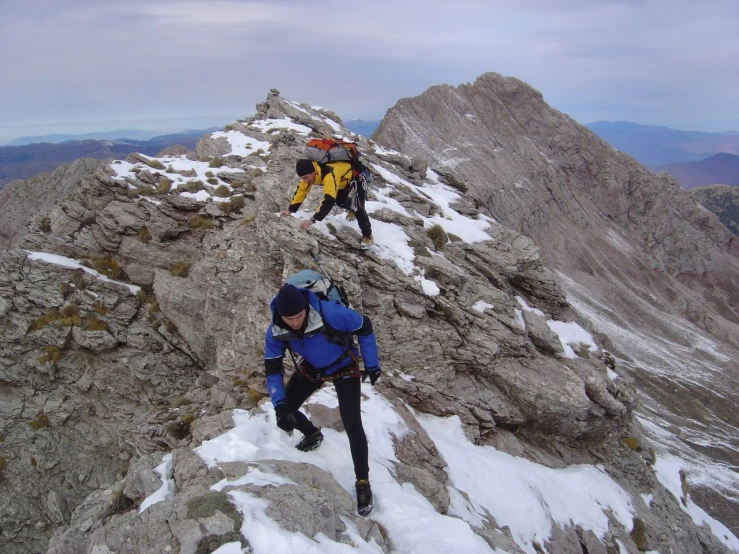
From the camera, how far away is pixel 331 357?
23.5 feet

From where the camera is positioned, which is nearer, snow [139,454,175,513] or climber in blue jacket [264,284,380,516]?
climber in blue jacket [264,284,380,516]

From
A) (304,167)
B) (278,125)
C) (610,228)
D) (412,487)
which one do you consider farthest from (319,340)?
(610,228)

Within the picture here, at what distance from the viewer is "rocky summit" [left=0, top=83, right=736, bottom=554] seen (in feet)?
24.0

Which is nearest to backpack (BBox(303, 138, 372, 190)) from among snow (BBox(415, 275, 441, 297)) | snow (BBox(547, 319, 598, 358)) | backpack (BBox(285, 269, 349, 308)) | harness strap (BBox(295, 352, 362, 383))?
snow (BBox(415, 275, 441, 297))

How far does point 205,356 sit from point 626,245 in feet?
281

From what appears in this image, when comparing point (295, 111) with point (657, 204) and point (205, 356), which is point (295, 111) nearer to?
point (205, 356)

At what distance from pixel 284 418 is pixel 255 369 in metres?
8.36

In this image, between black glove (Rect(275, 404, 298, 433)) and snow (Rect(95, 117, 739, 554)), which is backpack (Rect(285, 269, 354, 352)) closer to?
black glove (Rect(275, 404, 298, 433))

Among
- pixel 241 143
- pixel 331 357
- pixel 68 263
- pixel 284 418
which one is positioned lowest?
pixel 68 263

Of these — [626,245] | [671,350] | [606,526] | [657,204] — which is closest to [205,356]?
[606,526]

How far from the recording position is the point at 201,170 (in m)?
27.2

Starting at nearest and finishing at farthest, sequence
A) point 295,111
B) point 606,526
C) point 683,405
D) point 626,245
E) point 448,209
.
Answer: point 606,526
point 448,209
point 295,111
point 683,405
point 626,245

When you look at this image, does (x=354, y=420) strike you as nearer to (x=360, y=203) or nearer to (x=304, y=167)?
(x=304, y=167)

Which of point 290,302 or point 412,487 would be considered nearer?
point 290,302
